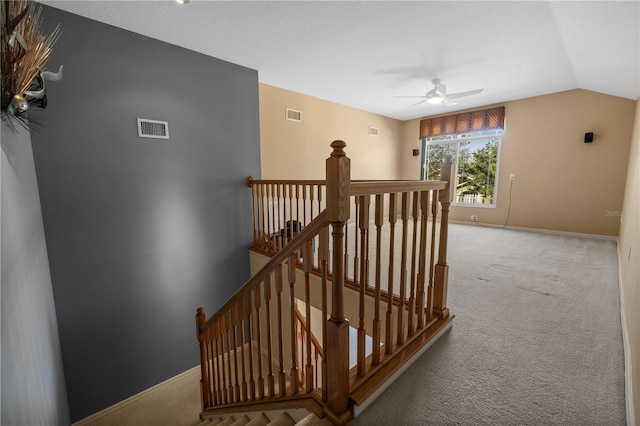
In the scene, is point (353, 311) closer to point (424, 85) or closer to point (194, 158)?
point (194, 158)

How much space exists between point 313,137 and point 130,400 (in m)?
4.42

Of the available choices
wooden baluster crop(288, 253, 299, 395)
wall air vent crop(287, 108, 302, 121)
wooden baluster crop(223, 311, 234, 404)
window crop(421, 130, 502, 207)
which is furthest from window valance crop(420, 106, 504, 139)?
wooden baluster crop(223, 311, 234, 404)

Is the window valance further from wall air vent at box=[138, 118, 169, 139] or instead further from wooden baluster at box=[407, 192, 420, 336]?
wall air vent at box=[138, 118, 169, 139]

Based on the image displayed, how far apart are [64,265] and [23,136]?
1174 millimetres

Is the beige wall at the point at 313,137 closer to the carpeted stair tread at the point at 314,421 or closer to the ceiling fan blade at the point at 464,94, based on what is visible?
the ceiling fan blade at the point at 464,94

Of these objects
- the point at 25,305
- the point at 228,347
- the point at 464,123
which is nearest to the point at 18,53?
the point at 25,305

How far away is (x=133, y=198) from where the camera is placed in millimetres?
2760

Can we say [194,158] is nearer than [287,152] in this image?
Yes

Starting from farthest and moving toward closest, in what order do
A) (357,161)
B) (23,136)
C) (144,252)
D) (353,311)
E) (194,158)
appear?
(357,161) → (194,158) → (144,252) → (353,311) → (23,136)

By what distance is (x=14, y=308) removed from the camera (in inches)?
50.6

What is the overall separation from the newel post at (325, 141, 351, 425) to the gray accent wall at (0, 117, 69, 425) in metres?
1.24

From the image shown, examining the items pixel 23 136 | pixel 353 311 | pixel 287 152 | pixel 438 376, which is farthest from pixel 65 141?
pixel 438 376

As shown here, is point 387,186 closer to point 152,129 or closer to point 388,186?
point 388,186

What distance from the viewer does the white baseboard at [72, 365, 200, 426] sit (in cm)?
262
